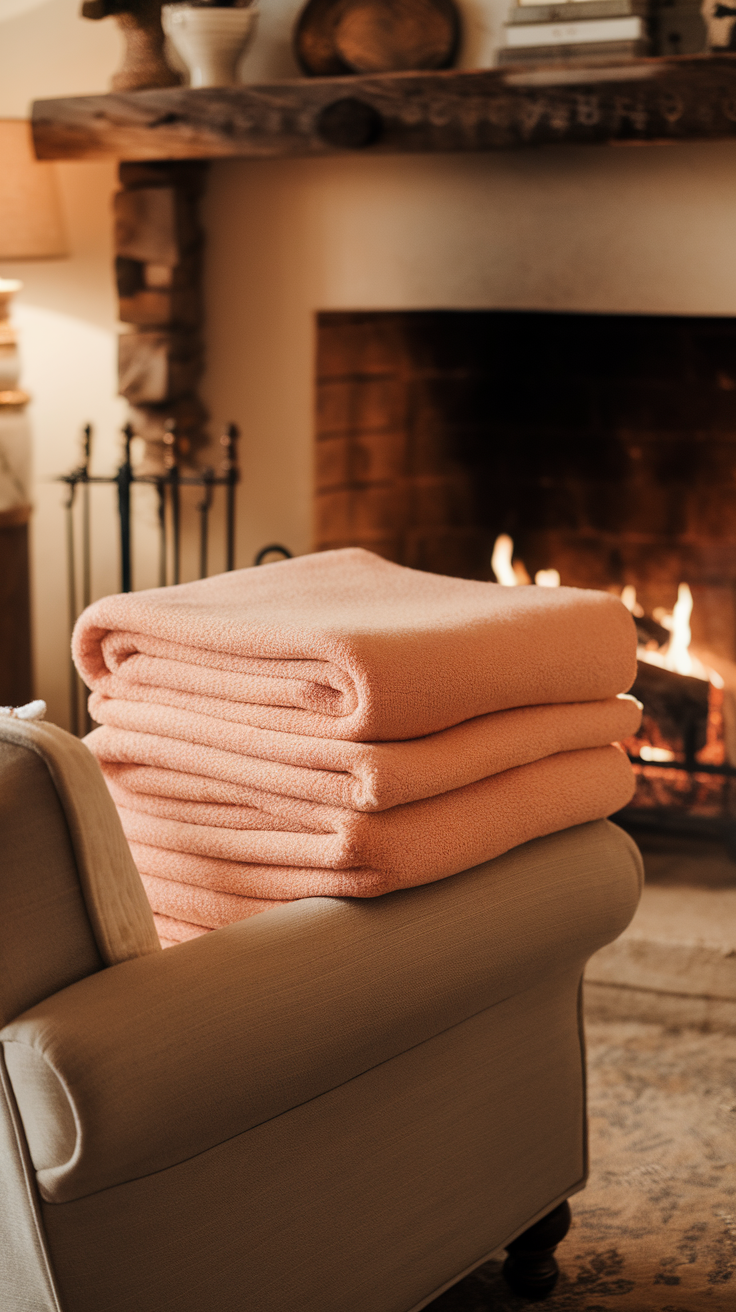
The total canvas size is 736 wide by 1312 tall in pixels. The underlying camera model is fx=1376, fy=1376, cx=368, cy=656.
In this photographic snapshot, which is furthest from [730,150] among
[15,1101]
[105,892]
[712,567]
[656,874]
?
[15,1101]

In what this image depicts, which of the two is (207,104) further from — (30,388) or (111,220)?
(30,388)

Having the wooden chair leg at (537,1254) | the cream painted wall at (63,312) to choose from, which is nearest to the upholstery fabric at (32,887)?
the wooden chair leg at (537,1254)

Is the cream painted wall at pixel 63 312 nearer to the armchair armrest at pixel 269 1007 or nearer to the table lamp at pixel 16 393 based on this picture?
the table lamp at pixel 16 393

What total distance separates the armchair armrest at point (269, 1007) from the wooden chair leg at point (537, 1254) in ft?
0.97

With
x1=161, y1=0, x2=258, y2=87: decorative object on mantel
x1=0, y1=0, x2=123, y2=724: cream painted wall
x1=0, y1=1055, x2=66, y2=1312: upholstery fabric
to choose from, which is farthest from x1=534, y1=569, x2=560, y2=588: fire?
x1=0, y1=1055, x2=66, y2=1312: upholstery fabric

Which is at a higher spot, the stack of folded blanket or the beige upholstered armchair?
the stack of folded blanket

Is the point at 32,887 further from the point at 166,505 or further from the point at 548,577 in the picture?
the point at 548,577

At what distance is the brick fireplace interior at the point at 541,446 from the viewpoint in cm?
253

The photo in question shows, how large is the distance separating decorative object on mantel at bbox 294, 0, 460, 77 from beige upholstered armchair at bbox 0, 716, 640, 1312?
1.40m

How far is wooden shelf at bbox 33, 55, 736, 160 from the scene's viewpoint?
1.96m

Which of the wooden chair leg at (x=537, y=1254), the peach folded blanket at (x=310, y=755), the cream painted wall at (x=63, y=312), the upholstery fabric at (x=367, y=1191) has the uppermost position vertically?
the cream painted wall at (x=63, y=312)

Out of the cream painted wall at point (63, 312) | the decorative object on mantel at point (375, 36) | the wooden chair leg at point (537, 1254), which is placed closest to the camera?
the wooden chair leg at point (537, 1254)

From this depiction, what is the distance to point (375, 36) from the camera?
7.16 ft

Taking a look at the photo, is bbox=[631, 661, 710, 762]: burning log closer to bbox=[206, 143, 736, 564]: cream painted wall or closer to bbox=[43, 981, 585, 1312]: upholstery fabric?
bbox=[206, 143, 736, 564]: cream painted wall
